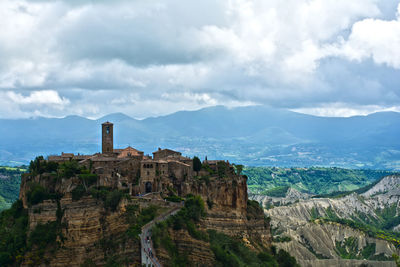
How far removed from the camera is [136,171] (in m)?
70.1

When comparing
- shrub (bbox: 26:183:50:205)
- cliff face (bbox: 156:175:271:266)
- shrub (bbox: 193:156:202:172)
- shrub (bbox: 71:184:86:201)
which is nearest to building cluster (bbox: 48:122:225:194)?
shrub (bbox: 193:156:202:172)

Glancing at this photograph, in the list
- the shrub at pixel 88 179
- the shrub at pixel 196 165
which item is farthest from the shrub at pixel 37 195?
the shrub at pixel 196 165

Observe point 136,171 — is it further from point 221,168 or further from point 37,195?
point 221,168

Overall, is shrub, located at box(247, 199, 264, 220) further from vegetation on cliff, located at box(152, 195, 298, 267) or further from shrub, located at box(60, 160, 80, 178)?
shrub, located at box(60, 160, 80, 178)

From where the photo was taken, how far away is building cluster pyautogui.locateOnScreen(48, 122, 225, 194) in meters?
65.8

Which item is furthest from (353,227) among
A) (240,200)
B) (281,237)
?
(240,200)

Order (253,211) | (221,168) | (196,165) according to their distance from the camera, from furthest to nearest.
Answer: (221,168) < (253,211) < (196,165)

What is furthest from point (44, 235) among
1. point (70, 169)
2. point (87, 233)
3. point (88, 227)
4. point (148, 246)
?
point (148, 246)

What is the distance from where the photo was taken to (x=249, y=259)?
66500 millimetres

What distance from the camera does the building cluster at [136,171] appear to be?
65.8 metres

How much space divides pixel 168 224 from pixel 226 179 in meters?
15.6

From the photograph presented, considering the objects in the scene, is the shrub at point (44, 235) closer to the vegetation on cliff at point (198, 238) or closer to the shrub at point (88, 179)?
the shrub at point (88, 179)

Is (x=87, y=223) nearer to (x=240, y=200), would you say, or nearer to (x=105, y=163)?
(x=105, y=163)

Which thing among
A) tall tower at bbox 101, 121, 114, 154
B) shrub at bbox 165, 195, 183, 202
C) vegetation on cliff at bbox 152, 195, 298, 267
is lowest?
vegetation on cliff at bbox 152, 195, 298, 267
